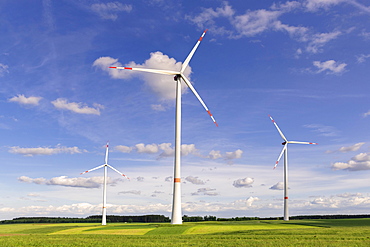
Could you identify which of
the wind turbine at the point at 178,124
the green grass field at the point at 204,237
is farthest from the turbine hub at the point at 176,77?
the green grass field at the point at 204,237

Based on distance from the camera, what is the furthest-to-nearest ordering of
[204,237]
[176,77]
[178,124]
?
[176,77], [178,124], [204,237]

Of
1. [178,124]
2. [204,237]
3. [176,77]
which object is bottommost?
[204,237]

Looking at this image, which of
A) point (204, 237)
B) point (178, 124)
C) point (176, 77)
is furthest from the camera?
point (176, 77)

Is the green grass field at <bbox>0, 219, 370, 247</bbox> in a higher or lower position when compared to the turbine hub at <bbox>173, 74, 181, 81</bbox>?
lower

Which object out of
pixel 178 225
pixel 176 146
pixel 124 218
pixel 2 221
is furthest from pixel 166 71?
pixel 2 221

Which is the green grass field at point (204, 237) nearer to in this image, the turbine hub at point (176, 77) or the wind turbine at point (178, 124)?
the wind turbine at point (178, 124)

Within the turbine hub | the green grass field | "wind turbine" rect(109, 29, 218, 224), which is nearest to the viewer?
the green grass field

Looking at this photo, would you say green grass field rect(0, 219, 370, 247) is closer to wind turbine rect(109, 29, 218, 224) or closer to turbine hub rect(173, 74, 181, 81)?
wind turbine rect(109, 29, 218, 224)

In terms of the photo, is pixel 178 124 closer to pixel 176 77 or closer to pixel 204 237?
pixel 176 77

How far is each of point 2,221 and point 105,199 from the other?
122556 millimetres

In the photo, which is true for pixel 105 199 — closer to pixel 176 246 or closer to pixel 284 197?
pixel 284 197

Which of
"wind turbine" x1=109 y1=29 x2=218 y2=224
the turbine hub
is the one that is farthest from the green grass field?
the turbine hub

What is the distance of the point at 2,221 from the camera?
196 metres

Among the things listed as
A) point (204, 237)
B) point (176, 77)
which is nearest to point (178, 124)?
point (176, 77)
